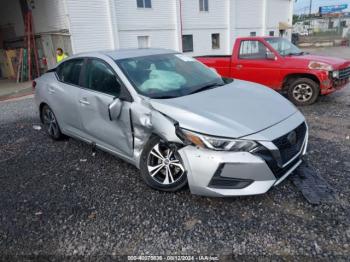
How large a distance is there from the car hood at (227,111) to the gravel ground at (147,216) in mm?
849

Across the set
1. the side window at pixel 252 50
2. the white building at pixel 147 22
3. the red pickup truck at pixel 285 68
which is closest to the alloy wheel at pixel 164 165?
the red pickup truck at pixel 285 68

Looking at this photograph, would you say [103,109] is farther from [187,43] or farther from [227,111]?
[187,43]

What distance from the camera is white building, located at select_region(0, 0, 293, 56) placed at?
46.4ft

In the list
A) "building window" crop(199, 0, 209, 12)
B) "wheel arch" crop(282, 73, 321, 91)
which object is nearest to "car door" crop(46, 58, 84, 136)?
"wheel arch" crop(282, 73, 321, 91)

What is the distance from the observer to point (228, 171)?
104 inches

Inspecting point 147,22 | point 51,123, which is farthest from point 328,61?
point 147,22

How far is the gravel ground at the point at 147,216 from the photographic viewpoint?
8.18ft

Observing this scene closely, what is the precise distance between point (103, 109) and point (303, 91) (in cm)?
504

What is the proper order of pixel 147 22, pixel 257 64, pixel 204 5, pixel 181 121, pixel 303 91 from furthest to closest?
pixel 204 5, pixel 147 22, pixel 257 64, pixel 303 91, pixel 181 121

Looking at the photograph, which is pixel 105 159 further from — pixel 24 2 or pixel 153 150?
pixel 24 2

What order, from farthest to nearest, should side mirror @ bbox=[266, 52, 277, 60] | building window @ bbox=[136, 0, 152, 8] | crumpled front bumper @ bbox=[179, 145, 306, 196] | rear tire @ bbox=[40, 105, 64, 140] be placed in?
building window @ bbox=[136, 0, 152, 8]
side mirror @ bbox=[266, 52, 277, 60]
rear tire @ bbox=[40, 105, 64, 140]
crumpled front bumper @ bbox=[179, 145, 306, 196]

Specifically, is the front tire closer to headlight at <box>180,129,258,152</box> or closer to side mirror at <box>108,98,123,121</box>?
headlight at <box>180,129,258,152</box>

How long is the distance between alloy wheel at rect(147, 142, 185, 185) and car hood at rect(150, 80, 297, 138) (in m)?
0.43

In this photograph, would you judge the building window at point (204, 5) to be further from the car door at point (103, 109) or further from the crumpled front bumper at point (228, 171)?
the crumpled front bumper at point (228, 171)
